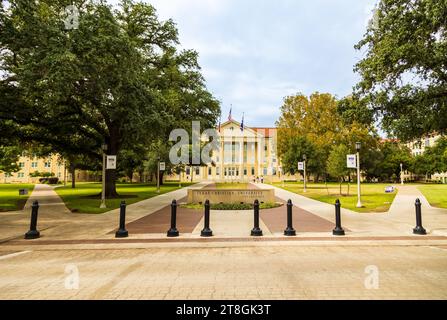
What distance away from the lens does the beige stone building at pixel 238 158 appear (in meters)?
79.2

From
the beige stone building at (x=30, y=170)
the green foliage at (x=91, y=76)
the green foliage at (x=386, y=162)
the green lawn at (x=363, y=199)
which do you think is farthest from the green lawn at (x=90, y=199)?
the beige stone building at (x=30, y=170)

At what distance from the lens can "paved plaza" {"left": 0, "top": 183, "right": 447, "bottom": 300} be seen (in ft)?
15.4

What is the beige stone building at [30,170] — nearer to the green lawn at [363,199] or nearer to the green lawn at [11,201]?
the green lawn at [11,201]

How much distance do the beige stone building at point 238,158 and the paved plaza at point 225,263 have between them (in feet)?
224

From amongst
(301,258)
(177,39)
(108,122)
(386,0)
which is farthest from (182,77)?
(301,258)

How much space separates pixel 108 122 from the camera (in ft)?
77.6

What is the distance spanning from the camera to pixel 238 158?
81500 millimetres

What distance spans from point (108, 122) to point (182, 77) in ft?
22.7

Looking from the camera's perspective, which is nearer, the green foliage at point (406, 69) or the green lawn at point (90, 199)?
the green foliage at point (406, 69)

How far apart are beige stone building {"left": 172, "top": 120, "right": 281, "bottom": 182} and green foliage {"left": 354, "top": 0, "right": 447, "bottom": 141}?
62262mm

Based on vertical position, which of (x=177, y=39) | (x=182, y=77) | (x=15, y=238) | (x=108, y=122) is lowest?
(x=15, y=238)

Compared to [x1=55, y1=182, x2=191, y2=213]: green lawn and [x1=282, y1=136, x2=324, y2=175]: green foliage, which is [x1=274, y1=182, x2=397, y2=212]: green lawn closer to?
[x1=282, y1=136, x2=324, y2=175]: green foliage

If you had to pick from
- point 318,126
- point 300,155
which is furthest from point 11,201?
point 318,126
